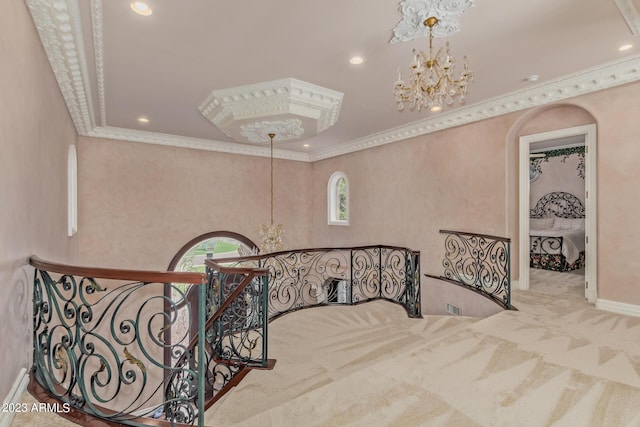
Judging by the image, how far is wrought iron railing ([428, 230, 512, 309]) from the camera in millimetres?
5070

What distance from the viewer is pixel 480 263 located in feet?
18.2

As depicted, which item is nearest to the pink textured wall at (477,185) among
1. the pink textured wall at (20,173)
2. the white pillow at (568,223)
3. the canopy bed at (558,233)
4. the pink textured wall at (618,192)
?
the pink textured wall at (618,192)

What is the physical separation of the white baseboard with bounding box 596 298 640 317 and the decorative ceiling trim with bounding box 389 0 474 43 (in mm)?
4196

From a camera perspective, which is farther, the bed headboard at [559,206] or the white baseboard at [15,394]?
the bed headboard at [559,206]

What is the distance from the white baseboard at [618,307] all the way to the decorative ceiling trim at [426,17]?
4196 mm

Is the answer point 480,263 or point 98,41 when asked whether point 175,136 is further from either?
point 480,263

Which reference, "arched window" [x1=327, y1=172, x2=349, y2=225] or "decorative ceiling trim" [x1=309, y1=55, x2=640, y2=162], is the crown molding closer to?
"decorative ceiling trim" [x1=309, y1=55, x2=640, y2=162]

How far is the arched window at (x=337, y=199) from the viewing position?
948cm

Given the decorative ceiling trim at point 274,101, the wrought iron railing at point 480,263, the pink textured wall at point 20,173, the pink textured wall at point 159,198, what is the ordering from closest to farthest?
the pink textured wall at point 20,173 < the decorative ceiling trim at point 274,101 < the wrought iron railing at point 480,263 < the pink textured wall at point 159,198

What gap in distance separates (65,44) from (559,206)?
11866 millimetres

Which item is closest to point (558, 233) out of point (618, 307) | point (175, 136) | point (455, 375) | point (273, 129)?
point (618, 307)

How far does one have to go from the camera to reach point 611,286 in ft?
14.3

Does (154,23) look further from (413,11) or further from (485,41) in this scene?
(485,41)

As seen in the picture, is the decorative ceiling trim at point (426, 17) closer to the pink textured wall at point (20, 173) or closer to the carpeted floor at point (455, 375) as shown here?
the pink textured wall at point (20, 173)
